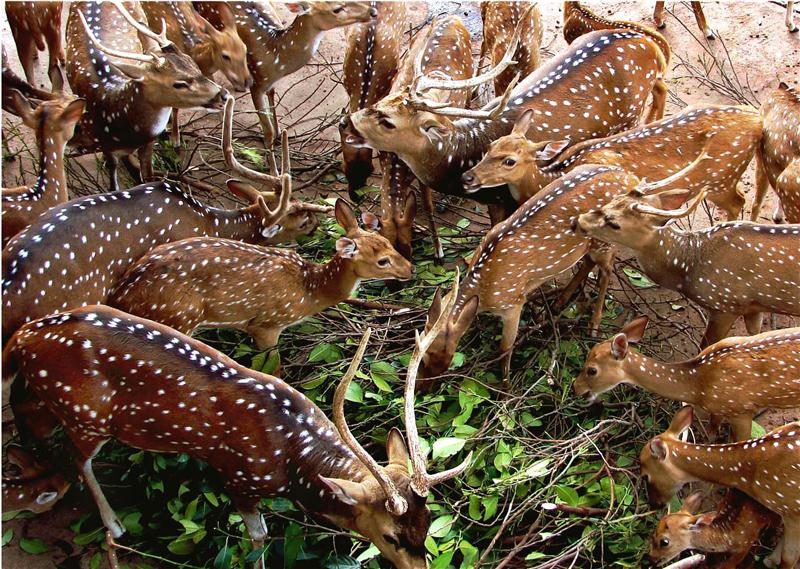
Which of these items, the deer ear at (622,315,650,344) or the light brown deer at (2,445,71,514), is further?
the deer ear at (622,315,650,344)

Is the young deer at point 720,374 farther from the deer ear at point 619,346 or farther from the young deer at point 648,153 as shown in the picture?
the young deer at point 648,153

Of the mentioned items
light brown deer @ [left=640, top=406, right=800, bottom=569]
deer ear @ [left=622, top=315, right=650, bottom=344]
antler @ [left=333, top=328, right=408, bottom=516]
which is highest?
antler @ [left=333, top=328, right=408, bottom=516]

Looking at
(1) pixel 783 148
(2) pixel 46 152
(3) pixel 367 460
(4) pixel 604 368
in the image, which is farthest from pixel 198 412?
(1) pixel 783 148

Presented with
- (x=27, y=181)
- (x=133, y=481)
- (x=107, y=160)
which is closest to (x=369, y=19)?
(x=107, y=160)

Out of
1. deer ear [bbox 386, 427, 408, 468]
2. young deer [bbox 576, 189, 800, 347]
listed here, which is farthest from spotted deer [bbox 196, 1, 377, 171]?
deer ear [bbox 386, 427, 408, 468]

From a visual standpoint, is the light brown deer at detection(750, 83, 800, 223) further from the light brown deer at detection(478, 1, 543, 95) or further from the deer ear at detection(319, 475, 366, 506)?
the deer ear at detection(319, 475, 366, 506)

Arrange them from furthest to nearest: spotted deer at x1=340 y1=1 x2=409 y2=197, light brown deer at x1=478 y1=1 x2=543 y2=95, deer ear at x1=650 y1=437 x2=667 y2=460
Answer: light brown deer at x1=478 y1=1 x2=543 y2=95 → spotted deer at x1=340 y1=1 x2=409 y2=197 → deer ear at x1=650 y1=437 x2=667 y2=460

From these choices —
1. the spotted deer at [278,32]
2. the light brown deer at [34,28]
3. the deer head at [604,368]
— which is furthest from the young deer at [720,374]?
the light brown deer at [34,28]
